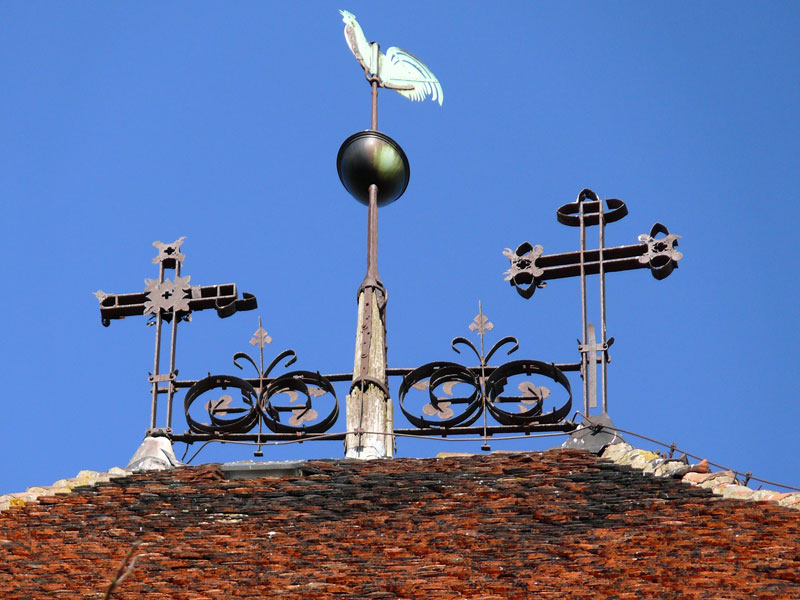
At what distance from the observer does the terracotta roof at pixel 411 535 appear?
10508 mm

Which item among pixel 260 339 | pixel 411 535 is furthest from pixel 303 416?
pixel 411 535

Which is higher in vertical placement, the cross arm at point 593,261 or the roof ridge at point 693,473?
the cross arm at point 593,261

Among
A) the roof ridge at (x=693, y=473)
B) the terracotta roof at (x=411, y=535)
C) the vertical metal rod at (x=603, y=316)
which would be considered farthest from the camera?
the vertical metal rod at (x=603, y=316)

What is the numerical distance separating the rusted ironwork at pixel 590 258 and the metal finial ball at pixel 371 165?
5.96 ft

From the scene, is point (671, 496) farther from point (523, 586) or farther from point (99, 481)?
point (99, 481)

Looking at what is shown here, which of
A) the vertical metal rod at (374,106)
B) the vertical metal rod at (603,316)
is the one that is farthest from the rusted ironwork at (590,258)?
the vertical metal rod at (374,106)

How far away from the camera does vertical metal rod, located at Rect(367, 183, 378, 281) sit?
55.2 ft

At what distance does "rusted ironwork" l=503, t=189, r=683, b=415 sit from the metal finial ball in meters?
1.82

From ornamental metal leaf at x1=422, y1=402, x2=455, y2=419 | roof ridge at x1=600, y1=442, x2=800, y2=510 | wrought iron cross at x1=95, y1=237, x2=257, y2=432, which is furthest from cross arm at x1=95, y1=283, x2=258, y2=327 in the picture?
roof ridge at x1=600, y1=442, x2=800, y2=510

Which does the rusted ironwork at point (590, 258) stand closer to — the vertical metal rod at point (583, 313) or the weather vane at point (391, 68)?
the vertical metal rod at point (583, 313)

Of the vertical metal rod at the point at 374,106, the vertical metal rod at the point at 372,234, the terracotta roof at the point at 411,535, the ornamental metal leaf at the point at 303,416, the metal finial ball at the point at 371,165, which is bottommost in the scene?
the terracotta roof at the point at 411,535

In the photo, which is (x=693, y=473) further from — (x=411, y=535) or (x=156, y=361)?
(x=156, y=361)

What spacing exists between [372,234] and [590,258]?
237 centimetres

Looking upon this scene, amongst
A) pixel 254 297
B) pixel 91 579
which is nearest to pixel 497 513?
pixel 91 579
